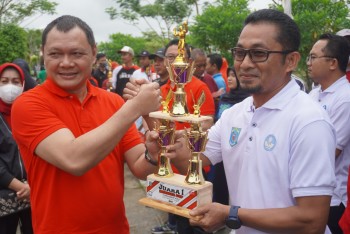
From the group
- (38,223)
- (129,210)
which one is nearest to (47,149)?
(38,223)

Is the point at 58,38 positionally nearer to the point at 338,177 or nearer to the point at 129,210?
the point at 338,177

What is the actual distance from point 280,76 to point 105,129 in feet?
2.94

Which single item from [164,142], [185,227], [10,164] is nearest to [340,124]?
[164,142]

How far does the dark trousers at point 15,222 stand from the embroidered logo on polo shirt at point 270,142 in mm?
2255

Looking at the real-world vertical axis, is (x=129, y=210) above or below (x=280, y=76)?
below

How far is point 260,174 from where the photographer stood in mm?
1740

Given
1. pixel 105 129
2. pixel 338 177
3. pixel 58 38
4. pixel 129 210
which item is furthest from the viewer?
pixel 129 210

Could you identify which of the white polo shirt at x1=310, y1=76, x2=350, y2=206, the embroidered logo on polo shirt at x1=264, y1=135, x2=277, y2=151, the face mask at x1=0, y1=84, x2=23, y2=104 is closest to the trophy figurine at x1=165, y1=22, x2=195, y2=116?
the embroidered logo on polo shirt at x1=264, y1=135, x2=277, y2=151

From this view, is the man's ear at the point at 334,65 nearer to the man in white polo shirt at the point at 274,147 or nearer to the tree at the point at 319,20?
the man in white polo shirt at the point at 274,147

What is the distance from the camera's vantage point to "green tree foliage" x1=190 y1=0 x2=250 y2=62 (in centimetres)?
922

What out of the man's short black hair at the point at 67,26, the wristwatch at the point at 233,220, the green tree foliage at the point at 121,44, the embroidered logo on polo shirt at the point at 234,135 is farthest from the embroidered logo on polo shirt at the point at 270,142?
the green tree foliage at the point at 121,44

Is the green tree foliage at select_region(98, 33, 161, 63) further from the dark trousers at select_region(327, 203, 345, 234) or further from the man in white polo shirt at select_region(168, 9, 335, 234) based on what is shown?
the man in white polo shirt at select_region(168, 9, 335, 234)

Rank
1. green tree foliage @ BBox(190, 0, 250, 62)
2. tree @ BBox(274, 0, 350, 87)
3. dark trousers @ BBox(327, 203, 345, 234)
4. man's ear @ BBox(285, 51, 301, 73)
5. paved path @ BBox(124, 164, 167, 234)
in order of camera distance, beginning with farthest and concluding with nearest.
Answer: green tree foliage @ BBox(190, 0, 250, 62) < tree @ BBox(274, 0, 350, 87) < paved path @ BBox(124, 164, 167, 234) < dark trousers @ BBox(327, 203, 345, 234) < man's ear @ BBox(285, 51, 301, 73)

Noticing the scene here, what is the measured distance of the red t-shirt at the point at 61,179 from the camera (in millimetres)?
1843
